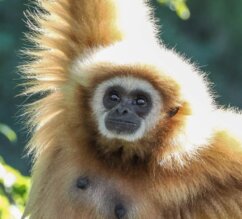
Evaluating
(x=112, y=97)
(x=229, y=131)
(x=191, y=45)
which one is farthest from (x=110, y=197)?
(x=191, y=45)

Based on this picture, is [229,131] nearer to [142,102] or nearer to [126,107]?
[142,102]

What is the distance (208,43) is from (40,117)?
63.9ft

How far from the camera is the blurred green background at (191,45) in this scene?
22.4 meters

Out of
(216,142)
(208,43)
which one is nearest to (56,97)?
(216,142)

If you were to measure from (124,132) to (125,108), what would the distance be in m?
0.21

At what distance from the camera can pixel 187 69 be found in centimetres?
893

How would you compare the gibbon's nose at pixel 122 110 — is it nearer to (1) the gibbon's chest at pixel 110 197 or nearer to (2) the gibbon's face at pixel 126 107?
(2) the gibbon's face at pixel 126 107

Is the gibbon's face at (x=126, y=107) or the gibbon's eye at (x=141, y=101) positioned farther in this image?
the gibbon's eye at (x=141, y=101)

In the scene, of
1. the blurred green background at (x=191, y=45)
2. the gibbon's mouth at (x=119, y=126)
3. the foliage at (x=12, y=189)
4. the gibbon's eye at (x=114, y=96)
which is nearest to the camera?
the foliage at (x=12, y=189)

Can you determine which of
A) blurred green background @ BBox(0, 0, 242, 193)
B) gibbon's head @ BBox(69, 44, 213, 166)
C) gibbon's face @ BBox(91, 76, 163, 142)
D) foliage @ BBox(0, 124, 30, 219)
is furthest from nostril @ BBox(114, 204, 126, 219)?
blurred green background @ BBox(0, 0, 242, 193)

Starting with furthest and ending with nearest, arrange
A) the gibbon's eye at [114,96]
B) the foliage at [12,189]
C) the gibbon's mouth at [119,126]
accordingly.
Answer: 1. the gibbon's eye at [114,96]
2. the gibbon's mouth at [119,126]
3. the foliage at [12,189]

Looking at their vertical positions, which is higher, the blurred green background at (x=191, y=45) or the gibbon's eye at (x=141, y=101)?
the gibbon's eye at (x=141, y=101)

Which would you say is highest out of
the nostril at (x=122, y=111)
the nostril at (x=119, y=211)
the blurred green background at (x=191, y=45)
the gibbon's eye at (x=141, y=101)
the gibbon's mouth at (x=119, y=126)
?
the gibbon's eye at (x=141, y=101)

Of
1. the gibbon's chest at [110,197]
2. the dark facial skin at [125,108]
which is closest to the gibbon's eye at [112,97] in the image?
the dark facial skin at [125,108]
